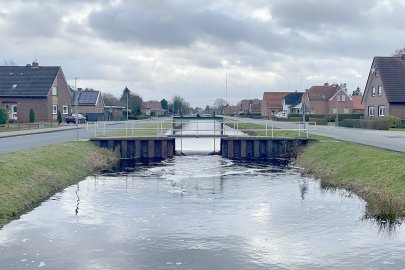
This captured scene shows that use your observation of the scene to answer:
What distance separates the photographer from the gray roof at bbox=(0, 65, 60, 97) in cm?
6519

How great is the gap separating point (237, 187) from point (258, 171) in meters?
6.08

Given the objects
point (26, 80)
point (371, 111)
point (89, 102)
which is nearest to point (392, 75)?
point (371, 111)

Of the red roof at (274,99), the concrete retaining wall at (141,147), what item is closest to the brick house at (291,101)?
the red roof at (274,99)

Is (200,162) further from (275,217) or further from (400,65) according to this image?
(400,65)

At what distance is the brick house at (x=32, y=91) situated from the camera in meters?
64.7

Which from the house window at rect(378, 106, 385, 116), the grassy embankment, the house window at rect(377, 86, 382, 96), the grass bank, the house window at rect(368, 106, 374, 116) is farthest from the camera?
the house window at rect(368, 106, 374, 116)

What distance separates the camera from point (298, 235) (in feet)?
44.1

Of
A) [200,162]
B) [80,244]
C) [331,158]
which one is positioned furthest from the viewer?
[200,162]

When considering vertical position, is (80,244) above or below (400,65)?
below

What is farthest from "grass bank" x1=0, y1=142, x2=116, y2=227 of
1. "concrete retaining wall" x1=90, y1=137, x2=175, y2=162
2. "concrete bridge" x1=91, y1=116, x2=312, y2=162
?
"concrete bridge" x1=91, y1=116, x2=312, y2=162

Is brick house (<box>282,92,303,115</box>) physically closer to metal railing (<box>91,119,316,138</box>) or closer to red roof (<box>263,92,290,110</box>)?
red roof (<box>263,92,290,110</box>)

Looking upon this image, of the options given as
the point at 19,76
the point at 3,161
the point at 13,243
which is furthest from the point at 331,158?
the point at 19,76

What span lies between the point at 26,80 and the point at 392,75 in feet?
166

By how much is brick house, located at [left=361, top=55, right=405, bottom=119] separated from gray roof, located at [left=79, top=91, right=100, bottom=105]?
175 ft
